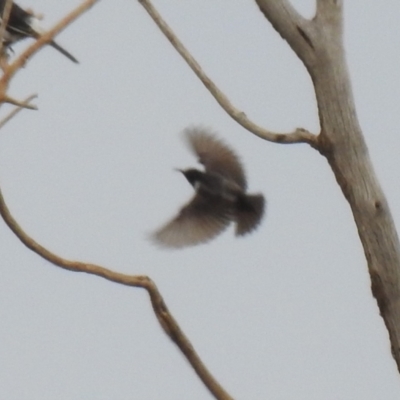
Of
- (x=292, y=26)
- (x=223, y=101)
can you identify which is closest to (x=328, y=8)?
(x=292, y=26)

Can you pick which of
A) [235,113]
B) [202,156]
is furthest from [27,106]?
[202,156]

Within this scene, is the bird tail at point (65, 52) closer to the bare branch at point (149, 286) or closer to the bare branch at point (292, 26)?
the bare branch at point (292, 26)

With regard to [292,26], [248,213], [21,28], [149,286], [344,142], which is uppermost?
[21,28]

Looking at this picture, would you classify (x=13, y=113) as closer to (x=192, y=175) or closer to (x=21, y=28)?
(x=192, y=175)

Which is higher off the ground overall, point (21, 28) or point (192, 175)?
point (21, 28)

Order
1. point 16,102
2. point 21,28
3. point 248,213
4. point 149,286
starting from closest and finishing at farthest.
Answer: point 16,102 < point 149,286 < point 248,213 < point 21,28

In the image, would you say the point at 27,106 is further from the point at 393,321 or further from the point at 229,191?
the point at 229,191

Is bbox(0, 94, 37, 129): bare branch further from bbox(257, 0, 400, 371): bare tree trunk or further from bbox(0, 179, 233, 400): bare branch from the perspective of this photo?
bbox(257, 0, 400, 371): bare tree trunk

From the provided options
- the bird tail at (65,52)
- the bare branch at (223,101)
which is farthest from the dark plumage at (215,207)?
the bird tail at (65,52)
